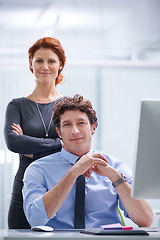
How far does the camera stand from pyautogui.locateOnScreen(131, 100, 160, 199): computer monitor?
4.17 feet

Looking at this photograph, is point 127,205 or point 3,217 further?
point 3,217

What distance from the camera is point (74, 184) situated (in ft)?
6.12

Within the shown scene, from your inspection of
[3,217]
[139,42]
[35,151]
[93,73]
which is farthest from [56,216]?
[139,42]

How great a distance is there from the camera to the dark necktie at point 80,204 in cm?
176

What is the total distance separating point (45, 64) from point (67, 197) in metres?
0.98

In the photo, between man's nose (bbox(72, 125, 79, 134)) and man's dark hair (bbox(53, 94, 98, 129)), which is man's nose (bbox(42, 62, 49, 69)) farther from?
man's nose (bbox(72, 125, 79, 134))

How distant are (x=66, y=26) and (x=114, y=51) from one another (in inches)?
22.7

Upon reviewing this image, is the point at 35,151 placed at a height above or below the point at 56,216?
above

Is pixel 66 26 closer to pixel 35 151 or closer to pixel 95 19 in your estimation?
pixel 95 19

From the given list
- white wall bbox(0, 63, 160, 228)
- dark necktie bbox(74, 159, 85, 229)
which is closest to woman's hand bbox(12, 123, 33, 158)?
dark necktie bbox(74, 159, 85, 229)

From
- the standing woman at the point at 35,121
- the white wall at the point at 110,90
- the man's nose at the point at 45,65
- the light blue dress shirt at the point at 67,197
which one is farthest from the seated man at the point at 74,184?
the white wall at the point at 110,90

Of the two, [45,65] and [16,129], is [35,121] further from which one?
[45,65]

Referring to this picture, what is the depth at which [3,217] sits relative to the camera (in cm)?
384

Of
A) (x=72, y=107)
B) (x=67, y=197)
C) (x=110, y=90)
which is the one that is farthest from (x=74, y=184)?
(x=110, y=90)
